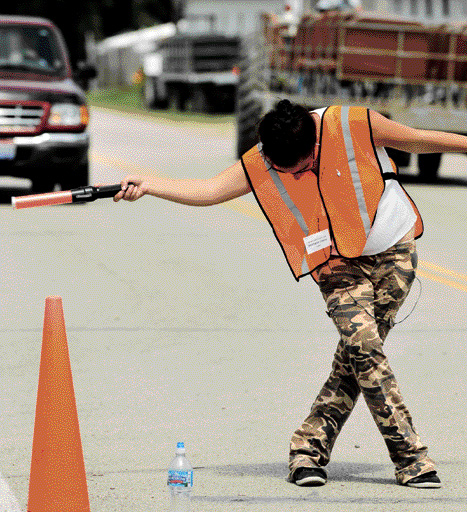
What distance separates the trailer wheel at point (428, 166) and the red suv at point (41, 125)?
6021 millimetres

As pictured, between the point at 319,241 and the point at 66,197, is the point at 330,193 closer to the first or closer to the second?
the point at 319,241

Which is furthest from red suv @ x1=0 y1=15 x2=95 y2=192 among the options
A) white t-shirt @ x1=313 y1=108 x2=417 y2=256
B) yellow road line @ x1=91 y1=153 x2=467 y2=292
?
white t-shirt @ x1=313 y1=108 x2=417 y2=256

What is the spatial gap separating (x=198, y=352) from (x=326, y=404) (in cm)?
236

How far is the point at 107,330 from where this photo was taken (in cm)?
787

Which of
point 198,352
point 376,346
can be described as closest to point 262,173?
point 376,346

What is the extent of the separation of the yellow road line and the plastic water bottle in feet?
18.7

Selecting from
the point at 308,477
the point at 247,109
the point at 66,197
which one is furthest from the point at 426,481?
the point at 247,109

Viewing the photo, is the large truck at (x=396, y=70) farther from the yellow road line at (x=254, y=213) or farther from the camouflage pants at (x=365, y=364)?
the camouflage pants at (x=365, y=364)

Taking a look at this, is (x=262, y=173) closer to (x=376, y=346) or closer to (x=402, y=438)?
(x=376, y=346)

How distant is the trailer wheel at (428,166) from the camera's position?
62.6ft

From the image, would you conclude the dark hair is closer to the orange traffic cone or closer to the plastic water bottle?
the orange traffic cone

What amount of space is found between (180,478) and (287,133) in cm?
126

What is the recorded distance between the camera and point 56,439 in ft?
14.3

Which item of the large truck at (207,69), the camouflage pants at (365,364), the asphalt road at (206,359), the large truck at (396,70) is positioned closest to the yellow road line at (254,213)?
the asphalt road at (206,359)
